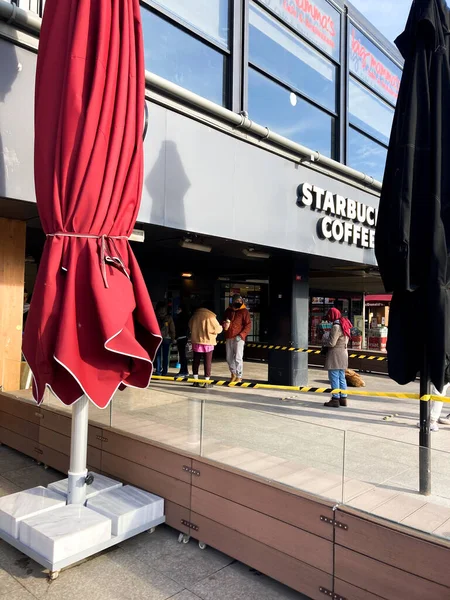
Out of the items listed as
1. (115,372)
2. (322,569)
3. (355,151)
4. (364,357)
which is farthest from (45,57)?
(364,357)

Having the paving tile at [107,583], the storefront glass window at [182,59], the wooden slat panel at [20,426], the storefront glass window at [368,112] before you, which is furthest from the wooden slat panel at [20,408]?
the storefront glass window at [368,112]

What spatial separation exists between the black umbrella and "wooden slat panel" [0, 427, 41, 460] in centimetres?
373

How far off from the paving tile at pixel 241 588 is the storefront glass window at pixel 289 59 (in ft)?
24.2

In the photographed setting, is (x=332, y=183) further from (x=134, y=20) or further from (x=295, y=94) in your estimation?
(x=134, y=20)

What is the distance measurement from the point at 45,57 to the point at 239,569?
3750 millimetres

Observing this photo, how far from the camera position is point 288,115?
8.50 meters

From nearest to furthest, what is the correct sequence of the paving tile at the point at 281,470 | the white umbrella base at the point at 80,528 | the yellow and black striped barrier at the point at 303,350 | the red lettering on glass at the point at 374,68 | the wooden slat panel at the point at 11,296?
the white umbrella base at the point at 80,528, the paving tile at the point at 281,470, the wooden slat panel at the point at 11,296, the yellow and black striped barrier at the point at 303,350, the red lettering on glass at the point at 374,68

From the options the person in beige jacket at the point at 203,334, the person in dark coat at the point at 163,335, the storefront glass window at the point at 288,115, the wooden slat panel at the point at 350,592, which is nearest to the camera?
the wooden slat panel at the point at 350,592

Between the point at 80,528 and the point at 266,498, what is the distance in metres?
1.23

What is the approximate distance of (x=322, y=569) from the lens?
9.21 feet

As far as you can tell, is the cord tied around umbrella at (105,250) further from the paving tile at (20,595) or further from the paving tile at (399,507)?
the paving tile at (399,507)

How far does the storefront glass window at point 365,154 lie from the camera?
1024cm

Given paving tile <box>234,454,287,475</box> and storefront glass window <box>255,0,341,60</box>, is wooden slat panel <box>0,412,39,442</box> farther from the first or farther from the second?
storefront glass window <box>255,0,341,60</box>

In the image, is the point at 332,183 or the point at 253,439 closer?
the point at 253,439
